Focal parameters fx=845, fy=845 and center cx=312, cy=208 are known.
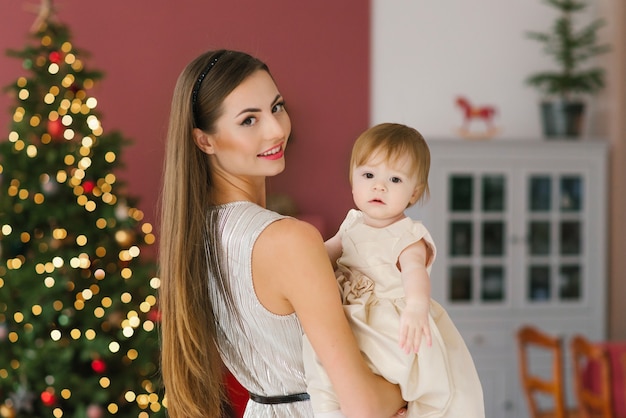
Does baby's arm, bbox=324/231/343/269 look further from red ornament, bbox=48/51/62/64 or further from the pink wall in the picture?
the pink wall

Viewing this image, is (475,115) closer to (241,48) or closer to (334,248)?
(241,48)

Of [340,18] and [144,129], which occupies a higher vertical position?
[340,18]

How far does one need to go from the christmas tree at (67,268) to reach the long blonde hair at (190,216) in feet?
7.27

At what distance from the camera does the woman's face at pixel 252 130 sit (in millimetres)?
1638

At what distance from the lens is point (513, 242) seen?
18.1 feet

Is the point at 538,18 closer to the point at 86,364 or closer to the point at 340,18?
the point at 340,18

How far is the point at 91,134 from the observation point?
408 centimetres

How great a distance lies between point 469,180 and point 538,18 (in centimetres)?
133

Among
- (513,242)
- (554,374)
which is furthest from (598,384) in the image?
(513,242)

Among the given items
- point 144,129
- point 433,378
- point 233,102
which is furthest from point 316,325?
point 144,129

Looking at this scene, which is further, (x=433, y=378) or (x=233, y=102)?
(x=233, y=102)

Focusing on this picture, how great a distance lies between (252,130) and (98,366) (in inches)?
103

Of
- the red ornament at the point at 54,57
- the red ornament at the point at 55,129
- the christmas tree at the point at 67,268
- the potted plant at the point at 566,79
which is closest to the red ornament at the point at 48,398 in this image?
the christmas tree at the point at 67,268

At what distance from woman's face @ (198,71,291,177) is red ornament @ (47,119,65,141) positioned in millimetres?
2551
